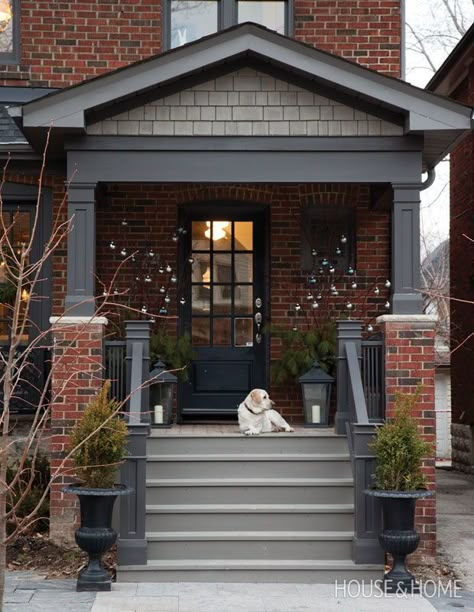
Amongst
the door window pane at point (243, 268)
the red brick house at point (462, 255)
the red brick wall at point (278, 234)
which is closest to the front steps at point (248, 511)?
the red brick wall at point (278, 234)

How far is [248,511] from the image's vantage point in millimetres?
8531

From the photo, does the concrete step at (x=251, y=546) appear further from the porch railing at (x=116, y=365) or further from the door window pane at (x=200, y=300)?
the door window pane at (x=200, y=300)

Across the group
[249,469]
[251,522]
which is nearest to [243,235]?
[249,469]

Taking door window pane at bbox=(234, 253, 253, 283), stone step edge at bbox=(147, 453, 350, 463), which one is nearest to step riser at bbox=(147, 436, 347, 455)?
stone step edge at bbox=(147, 453, 350, 463)

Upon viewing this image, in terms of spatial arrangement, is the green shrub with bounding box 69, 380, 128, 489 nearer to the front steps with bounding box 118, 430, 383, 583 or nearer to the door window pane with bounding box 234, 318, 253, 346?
the front steps with bounding box 118, 430, 383, 583

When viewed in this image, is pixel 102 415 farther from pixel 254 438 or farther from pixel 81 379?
pixel 254 438

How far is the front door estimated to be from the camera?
11508 mm

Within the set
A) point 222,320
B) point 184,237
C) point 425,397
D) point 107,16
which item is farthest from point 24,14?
point 425,397

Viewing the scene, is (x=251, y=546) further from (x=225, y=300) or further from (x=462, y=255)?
(x=462, y=255)

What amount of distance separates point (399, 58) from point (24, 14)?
14.1ft

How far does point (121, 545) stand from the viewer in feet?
26.6

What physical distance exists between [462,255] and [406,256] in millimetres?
6566

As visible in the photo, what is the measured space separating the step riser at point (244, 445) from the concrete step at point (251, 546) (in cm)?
105

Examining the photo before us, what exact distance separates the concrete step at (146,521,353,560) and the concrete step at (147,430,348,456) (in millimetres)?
1056
